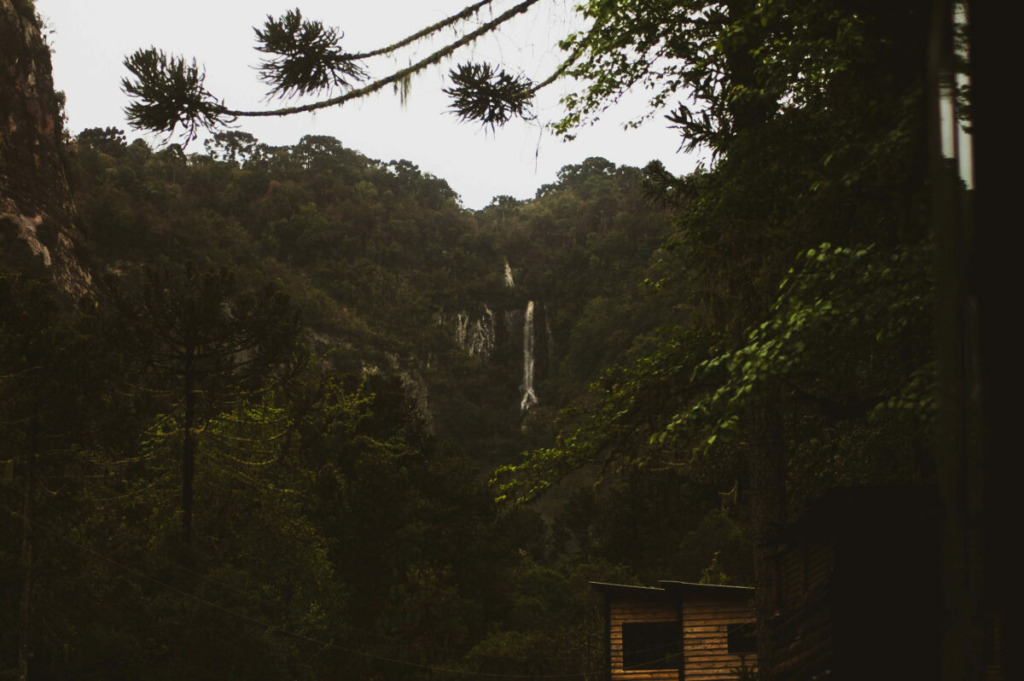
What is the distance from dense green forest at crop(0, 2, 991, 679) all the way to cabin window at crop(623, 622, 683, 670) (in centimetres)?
241

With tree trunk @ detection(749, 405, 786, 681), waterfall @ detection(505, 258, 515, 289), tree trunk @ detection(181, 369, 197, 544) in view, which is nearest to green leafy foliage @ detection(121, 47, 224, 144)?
tree trunk @ detection(749, 405, 786, 681)

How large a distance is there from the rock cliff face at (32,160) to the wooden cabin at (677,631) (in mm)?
36091

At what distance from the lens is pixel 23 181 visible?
169ft

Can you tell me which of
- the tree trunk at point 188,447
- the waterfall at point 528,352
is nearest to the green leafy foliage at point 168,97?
the tree trunk at point 188,447

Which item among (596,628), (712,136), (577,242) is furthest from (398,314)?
(712,136)

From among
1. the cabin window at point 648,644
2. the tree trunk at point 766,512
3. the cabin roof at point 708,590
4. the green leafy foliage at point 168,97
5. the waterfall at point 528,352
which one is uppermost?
the waterfall at point 528,352

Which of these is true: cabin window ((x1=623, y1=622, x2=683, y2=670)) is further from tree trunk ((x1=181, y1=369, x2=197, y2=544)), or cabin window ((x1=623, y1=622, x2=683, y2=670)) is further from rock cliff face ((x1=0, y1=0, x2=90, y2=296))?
rock cliff face ((x1=0, y1=0, x2=90, y2=296))

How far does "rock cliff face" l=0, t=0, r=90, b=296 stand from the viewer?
48750 millimetres

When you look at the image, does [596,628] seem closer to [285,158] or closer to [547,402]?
[547,402]

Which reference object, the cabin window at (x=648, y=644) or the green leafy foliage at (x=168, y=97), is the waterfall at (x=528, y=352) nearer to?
the cabin window at (x=648, y=644)

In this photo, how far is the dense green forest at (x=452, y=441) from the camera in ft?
31.3

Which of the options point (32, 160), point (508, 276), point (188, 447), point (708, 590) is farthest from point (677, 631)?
point (508, 276)

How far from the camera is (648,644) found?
87.9 feet

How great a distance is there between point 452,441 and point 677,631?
24535mm
